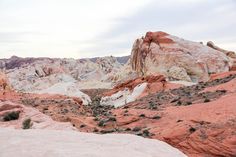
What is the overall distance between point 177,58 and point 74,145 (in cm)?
5121

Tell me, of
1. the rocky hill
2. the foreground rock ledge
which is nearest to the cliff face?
the rocky hill

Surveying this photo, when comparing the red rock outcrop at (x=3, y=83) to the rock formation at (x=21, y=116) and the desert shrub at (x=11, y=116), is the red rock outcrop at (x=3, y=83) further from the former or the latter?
the desert shrub at (x=11, y=116)

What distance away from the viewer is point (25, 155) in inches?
234

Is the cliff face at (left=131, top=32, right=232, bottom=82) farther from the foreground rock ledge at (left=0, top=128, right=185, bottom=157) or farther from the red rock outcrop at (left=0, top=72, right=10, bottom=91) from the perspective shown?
the foreground rock ledge at (left=0, top=128, right=185, bottom=157)

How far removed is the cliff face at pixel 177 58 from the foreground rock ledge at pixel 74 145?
157ft

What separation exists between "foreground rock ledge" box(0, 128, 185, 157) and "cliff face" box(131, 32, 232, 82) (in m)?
47.9

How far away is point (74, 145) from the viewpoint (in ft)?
21.7

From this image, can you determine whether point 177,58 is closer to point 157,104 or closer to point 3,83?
point 3,83

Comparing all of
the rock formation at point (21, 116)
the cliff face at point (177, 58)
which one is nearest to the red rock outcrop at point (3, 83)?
the cliff face at point (177, 58)

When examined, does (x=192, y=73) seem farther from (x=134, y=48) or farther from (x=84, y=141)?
(x=84, y=141)

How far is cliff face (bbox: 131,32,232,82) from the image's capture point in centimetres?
5628

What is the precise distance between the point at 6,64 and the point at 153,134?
598ft

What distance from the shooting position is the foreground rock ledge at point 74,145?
604 centimetres

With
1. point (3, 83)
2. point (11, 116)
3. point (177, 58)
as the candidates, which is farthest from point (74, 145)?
point (177, 58)
